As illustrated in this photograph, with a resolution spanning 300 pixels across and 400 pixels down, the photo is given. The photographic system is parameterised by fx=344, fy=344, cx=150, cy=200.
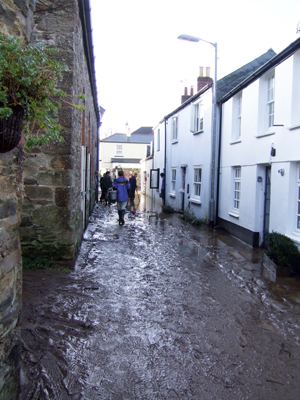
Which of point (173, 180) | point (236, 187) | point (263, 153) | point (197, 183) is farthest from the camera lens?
point (173, 180)

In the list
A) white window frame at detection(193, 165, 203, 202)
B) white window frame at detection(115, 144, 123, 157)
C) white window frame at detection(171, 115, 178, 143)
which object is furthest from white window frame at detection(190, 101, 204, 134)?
white window frame at detection(115, 144, 123, 157)

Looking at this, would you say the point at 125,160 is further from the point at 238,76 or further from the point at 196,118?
the point at 238,76

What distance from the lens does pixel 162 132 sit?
22297mm

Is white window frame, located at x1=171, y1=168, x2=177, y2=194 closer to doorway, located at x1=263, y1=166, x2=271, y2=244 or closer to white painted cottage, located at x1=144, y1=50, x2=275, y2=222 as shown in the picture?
white painted cottage, located at x1=144, y1=50, x2=275, y2=222

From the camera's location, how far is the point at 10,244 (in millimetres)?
2531

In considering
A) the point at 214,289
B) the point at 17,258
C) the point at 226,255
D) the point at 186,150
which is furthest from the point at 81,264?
the point at 186,150

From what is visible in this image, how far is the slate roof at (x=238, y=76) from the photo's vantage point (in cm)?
1294

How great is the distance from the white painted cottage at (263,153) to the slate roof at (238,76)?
78 centimetres

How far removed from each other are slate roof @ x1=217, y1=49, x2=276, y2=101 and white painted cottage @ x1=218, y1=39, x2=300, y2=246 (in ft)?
2.55

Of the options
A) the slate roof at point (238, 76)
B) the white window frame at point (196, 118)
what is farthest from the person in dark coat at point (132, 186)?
the slate roof at point (238, 76)

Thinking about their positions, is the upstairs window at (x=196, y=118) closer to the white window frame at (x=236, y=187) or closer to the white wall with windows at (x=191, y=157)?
the white wall with windows at (x=191, y=157)

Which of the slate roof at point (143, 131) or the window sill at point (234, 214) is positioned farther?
the slate roof at point (143, 131)

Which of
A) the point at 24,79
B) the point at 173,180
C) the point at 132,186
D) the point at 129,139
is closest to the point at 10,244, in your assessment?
the point at 24,79

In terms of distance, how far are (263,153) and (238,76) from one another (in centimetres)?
558
